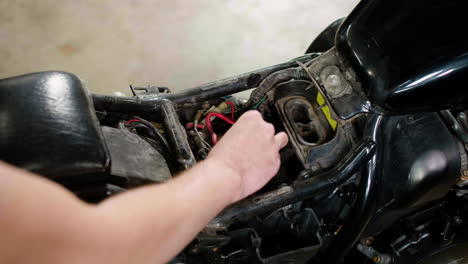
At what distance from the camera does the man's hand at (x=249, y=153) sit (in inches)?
39.6

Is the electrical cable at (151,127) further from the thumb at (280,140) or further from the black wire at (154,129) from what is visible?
the thumb at (280,140)

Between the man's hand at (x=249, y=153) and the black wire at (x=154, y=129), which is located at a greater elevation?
the black wire at (x=154, y=129)

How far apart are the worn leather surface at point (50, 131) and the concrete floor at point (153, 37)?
181cm

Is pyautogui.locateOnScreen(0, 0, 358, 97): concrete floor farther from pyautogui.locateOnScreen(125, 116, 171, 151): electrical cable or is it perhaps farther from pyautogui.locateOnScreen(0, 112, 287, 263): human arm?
pyautogui.locateOnScreen(0, 112, 287, 263): human arm

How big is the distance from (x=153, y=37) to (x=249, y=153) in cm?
215

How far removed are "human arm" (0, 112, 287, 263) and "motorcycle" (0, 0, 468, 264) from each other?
19 cm

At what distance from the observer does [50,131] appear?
2.73 ft

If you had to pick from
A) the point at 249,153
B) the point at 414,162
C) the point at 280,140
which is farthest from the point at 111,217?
the point at 414,162

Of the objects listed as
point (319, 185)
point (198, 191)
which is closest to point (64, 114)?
point (198, 191)

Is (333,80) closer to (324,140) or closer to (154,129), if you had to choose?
(324,140)

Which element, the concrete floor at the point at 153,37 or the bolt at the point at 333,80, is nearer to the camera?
the bolt at the point at 333,80

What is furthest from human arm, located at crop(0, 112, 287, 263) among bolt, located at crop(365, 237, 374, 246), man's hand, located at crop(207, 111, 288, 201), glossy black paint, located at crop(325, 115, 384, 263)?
bolt, located at crop(365, 237, 374, 246)

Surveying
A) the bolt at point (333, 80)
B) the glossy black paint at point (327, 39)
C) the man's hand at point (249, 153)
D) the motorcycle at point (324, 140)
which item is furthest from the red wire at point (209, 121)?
the glossy black paint at point (327, 39)

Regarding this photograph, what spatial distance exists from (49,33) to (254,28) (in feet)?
5.27
